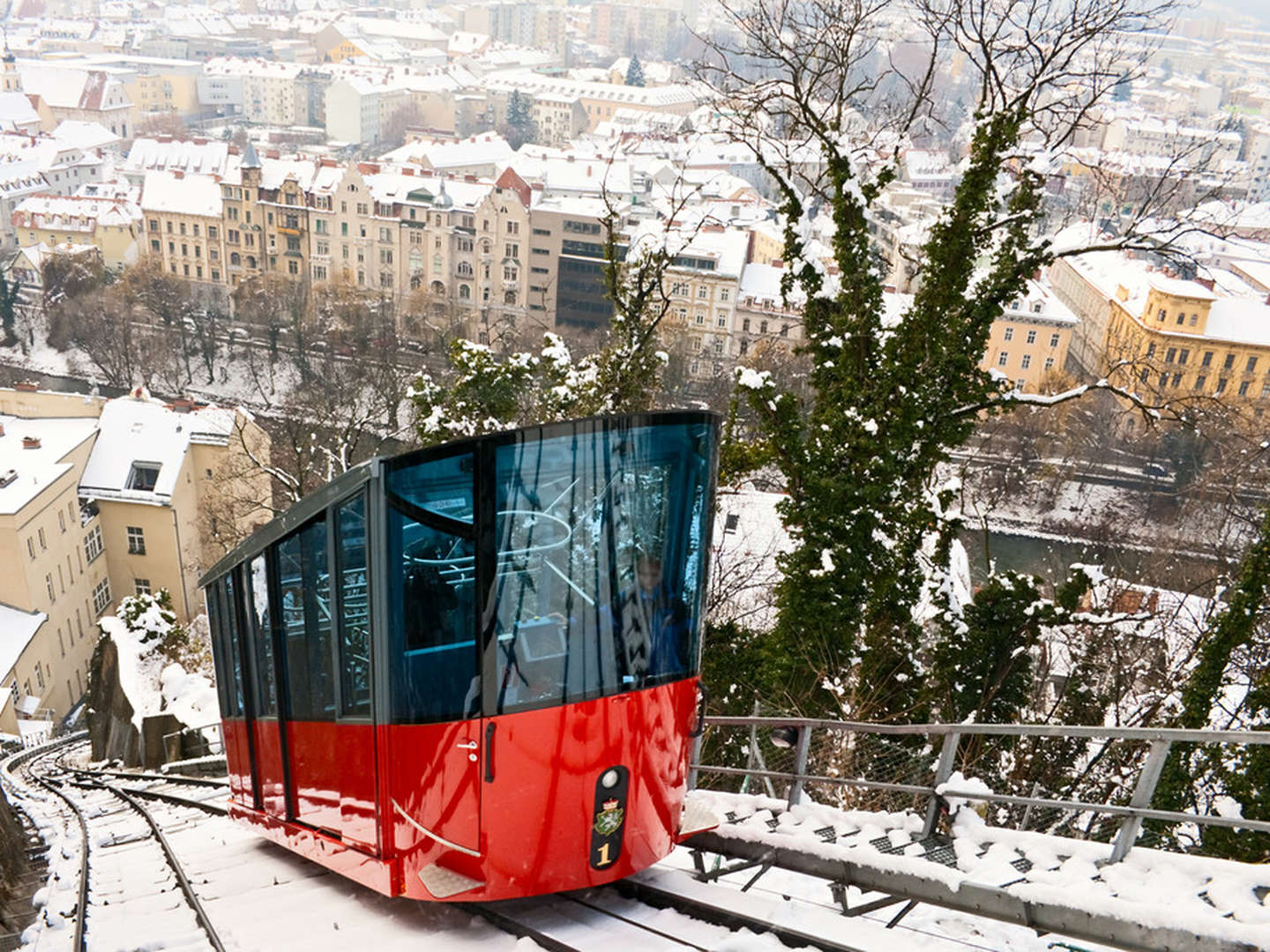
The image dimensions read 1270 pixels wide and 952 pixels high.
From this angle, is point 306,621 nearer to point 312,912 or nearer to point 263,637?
point 263,637

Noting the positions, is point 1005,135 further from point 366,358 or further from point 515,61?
point 515,61

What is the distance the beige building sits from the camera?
1180 inches

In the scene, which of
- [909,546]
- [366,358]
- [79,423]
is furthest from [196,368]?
[909,546]

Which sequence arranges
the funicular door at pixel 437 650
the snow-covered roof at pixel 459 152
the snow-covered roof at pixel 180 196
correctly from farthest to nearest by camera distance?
the snow-covered roof at pixel 459 152 → the snow-covered roof at pixel 180 196 → the funicular door at pixel 437 650

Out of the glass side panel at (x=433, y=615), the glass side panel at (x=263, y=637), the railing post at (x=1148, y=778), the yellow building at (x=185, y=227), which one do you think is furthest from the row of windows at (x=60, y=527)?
the yellow building at (x=185, y=227)

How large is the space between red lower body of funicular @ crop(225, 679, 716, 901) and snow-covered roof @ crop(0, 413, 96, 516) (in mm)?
27943

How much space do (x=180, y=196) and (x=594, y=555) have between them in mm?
78545

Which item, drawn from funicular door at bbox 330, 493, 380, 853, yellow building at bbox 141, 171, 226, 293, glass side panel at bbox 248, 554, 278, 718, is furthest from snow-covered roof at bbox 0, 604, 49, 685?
yellow building at bbox 141, 171, 226, 293

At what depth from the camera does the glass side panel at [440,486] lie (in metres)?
4.82

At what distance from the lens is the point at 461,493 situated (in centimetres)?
484

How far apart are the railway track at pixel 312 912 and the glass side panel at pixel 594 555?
1.29 metres

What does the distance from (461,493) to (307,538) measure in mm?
1357

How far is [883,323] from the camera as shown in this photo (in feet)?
46.6

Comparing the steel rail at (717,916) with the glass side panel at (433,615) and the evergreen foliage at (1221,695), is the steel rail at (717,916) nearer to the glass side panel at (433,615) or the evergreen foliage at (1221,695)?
the glass side panel at (433,615)
